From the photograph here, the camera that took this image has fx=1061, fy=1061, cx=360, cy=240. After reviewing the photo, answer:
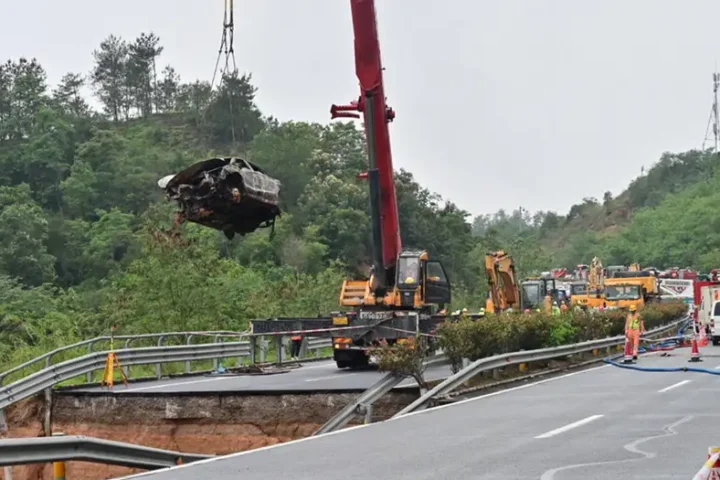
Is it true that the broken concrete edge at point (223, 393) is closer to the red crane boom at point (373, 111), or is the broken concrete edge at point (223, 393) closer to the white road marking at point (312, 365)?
the red crane boom at point (373, 111)

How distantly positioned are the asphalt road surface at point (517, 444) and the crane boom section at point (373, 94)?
6731mm

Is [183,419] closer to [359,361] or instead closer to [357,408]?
[357,408]

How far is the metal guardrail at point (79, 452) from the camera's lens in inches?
366

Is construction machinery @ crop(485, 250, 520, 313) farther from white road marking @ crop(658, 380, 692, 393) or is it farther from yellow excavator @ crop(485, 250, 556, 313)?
white road marking @ crop(658, 380, 692, 393)

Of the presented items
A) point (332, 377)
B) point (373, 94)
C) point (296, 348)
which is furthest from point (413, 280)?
point (296, 348)

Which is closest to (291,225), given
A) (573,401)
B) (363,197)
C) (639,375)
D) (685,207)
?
(363,197)

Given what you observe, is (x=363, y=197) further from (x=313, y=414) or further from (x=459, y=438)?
(x=459, y=438)

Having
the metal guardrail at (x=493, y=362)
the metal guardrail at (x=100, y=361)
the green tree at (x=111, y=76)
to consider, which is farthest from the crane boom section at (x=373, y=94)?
the green tree at (x=111, y=76)

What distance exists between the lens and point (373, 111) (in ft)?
78.5

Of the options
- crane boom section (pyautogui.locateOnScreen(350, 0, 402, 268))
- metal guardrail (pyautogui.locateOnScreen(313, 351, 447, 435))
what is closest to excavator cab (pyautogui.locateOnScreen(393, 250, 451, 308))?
crane boom section (pyautogui.locateOnScreen(350, 0, 402, 268))

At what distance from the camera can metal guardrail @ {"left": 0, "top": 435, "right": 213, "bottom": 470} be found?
930 cm

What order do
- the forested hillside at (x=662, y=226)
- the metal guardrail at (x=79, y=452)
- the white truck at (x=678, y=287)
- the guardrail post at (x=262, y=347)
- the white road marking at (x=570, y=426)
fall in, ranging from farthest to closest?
the forested hillside at (x=662, y=226)
the white truck at (x=678, y=287)
the guardrail post at (x=262, y=347)
the white road marking at (x=570, y=426)
the metal guardrail at (x=79, y=452)

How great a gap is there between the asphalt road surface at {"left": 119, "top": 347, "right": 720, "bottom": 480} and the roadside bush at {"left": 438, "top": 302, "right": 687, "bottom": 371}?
1.35 metres

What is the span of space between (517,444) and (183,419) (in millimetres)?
8798
